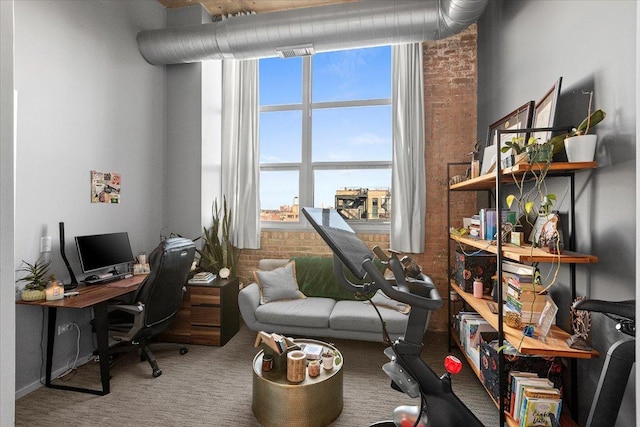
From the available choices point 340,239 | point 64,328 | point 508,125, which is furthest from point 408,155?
point 64,328

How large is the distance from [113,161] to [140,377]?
2.05 m

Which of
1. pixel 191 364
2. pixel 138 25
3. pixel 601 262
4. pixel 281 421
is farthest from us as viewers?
pixel 138 25

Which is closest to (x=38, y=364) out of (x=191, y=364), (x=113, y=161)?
(x=191, y=364)

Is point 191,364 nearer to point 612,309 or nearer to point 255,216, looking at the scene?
point 255,216

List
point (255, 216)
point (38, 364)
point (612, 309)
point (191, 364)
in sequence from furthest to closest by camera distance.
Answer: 1. point (255, 216)
2. point (191, 364)
3. point (38, 364)
4. point (612, 309)

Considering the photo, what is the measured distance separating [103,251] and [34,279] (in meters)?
0.59

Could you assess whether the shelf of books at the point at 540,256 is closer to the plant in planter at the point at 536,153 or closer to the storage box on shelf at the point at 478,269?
the plant in planter at the point at 536,153

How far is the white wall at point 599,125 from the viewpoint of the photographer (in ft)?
4.76

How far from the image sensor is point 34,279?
7.90 feet

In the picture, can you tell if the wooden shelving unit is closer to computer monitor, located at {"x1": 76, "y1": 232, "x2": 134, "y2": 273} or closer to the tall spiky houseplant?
the tall spiky houseplant

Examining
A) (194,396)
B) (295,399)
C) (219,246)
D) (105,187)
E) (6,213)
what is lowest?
(194,396)

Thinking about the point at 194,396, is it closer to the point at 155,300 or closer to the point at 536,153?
the point at 155,300

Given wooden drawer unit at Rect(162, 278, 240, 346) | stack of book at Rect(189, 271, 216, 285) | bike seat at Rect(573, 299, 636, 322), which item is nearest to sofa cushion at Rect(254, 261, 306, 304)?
wooden drawer unit at Rect(162, 278, 240, 346)

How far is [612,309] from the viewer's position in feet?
3.93
